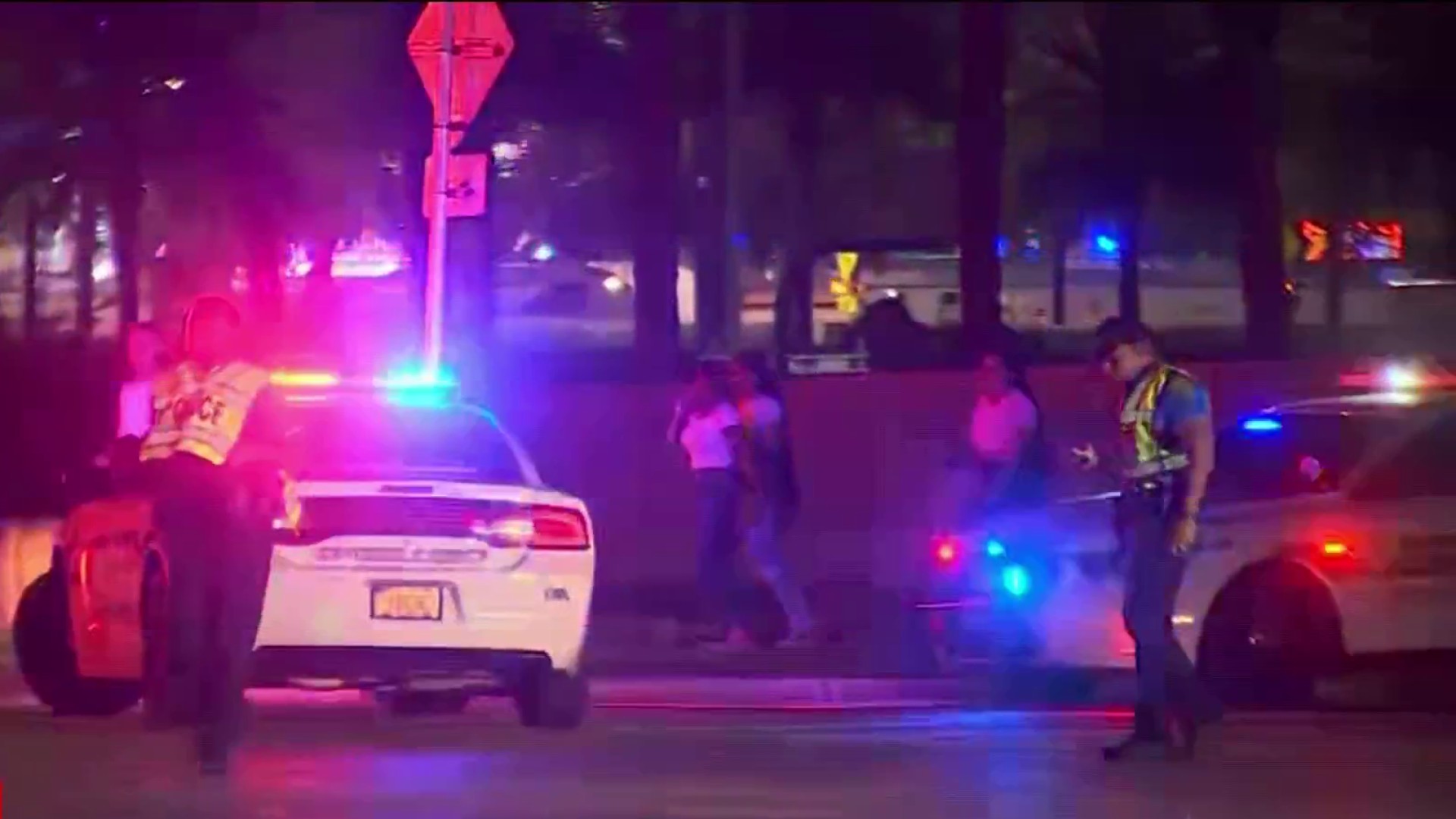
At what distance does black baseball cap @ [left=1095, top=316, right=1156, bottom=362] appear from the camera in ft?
35.8

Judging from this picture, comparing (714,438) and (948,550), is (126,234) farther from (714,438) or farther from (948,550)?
(948,550)

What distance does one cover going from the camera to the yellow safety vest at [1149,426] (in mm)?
10781

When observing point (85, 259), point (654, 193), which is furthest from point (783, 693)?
point (654, 193)

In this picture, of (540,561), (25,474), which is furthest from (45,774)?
(25,474)

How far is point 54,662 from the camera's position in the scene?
12.0 m

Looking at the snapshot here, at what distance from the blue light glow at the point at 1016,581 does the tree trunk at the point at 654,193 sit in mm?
13467

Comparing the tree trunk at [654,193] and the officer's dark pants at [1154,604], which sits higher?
the tree trunk at [654,193]

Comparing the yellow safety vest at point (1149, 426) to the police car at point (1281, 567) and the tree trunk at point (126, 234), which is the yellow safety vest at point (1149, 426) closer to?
the police car at point (1281, 567)

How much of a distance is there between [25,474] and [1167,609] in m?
11.7

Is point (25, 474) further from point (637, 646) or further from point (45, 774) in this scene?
point (45, 774)

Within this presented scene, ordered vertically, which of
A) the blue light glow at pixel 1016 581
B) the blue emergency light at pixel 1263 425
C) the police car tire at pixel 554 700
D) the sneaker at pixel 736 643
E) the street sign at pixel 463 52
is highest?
the street sign at pixel 463 52

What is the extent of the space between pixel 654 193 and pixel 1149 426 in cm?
1659

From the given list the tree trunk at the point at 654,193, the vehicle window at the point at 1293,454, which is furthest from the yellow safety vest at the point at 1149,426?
the tree trunk at the point at 654,193

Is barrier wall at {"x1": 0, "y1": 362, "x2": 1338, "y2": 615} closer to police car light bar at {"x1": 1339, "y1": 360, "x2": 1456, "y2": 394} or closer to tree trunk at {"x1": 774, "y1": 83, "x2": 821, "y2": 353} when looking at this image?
tree trunk at {"x1": 774, "y1": 83, "x2": 821, "y2": 353}
